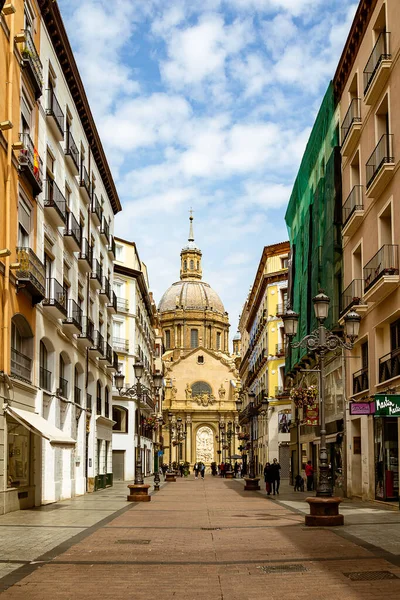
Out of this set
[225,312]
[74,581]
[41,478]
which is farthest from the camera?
[225,312]

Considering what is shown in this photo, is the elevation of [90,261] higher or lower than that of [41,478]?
higher

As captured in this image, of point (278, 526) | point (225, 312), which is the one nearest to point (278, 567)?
point (278, 526)

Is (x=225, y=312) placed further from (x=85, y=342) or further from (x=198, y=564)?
(x=198, y=564)

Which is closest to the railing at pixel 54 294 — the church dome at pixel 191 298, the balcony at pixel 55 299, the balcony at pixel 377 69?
the balcony at pixel 55 299

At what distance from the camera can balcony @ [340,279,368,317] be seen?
25891 millimetres

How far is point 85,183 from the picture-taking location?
1373 inches

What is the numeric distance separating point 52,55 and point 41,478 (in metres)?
14.4

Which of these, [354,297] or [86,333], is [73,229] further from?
[354,297]

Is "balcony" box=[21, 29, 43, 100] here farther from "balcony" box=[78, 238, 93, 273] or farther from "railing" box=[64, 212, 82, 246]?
"balcony" box=[78, 238, 93, 273]

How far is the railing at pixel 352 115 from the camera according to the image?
27.6 meters

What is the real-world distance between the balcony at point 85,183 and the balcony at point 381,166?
1314 cm

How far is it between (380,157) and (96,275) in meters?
17.2

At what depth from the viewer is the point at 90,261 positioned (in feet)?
116

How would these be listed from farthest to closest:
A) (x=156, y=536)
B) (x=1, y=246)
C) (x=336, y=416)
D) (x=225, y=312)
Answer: (x=225, y=312)
(x=336, y=416)
(x=1, y=246)
(x=156, y=536)
